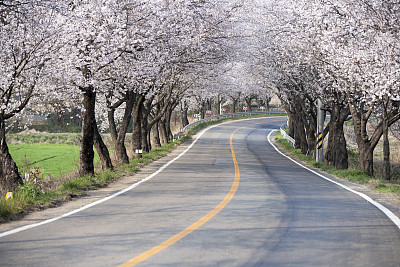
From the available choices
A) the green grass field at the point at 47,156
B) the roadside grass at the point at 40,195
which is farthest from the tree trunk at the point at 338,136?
the green grass field at the point at 47,156

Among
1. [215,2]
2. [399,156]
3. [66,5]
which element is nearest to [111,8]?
[66,5]

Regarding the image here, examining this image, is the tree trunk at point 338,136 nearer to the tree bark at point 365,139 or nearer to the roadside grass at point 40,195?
the tree bark at point 365,139

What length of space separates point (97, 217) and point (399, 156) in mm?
35133

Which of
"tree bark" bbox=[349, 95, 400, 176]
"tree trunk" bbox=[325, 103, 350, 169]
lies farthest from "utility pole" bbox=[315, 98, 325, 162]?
"tree bark" bbox=[349, 95, 400, 176]

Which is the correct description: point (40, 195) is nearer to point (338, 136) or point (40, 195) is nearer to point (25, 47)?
point (25, 47)

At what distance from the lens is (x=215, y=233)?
7969 millimetres

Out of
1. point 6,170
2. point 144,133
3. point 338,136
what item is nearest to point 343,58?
point 338,136

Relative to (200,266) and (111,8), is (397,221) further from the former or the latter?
(111,8)

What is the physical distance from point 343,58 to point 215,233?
1310 centimetres

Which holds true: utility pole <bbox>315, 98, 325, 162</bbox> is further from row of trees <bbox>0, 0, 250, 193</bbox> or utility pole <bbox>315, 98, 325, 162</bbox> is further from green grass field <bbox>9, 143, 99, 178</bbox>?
green grass field <bbox>9, 143, 99, 178</bbox>

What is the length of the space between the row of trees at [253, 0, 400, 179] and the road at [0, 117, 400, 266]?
219 inches

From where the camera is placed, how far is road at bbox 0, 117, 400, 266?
6.46m

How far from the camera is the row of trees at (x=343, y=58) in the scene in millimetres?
16141

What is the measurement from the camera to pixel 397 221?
375 inches
